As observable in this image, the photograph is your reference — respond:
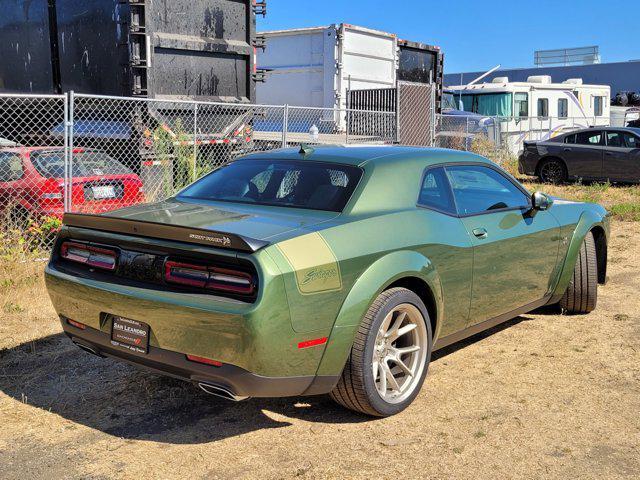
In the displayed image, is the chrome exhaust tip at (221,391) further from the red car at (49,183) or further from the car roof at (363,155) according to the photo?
the red car at (49,183)

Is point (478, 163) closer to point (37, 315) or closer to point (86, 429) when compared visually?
point (86, 429)

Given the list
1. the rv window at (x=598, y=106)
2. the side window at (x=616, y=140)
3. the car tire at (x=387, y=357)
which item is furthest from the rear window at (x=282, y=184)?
the rv window at (x=598, y=106)

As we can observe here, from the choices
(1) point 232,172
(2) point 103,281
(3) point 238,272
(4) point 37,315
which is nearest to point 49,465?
(2) point 103,281

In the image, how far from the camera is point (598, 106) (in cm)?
2583

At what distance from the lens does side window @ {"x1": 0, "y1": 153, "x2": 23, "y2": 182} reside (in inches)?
302

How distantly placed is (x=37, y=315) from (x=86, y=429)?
7.75ft

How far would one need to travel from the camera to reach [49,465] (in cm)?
347

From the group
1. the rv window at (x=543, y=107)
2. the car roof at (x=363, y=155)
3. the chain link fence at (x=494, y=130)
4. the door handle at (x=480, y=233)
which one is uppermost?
A: the rv window at (x=543, y=107)

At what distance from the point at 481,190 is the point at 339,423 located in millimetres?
2026

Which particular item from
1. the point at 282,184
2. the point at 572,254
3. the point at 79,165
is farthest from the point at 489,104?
the point at 282,184

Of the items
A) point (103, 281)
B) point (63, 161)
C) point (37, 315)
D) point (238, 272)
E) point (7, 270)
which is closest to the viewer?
point (238, 272)

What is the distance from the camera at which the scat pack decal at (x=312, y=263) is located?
3402mm

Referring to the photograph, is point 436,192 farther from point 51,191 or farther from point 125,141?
point 125,141

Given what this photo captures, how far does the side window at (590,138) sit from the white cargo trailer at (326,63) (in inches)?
175
